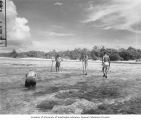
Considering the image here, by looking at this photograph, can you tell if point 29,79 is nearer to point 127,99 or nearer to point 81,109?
point 81,109

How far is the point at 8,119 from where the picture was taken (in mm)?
5973

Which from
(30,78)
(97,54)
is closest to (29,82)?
(30,78)

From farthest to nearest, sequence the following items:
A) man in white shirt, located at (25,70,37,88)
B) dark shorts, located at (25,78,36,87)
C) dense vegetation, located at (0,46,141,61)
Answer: dense vegetation, located at (0,46,141,61)
dark shorts, located at (25,78,36,87)
man in white shirt, located at (25,70,37,88)

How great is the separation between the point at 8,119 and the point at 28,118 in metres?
0.63

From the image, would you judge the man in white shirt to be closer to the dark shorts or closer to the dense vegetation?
the dark shorts

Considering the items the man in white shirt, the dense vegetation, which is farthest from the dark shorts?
the dense vegetation

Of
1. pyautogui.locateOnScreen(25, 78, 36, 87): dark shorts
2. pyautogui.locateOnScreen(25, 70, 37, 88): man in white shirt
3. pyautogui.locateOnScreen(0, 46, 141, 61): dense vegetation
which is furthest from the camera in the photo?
pyautogui.locateOnScreen(0, 46, 141, 61): dense vegetation

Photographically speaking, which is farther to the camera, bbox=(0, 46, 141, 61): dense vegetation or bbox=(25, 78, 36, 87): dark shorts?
bbox=(0, 46, 141, 61): dense vegetation

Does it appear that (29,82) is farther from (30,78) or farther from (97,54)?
(97,54)

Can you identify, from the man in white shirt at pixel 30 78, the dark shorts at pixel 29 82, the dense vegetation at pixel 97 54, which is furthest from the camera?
the dense vegetation at pixel 97 54

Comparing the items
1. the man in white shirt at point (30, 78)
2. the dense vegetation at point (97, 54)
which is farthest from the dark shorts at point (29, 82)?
the dense vegetation at point (97, 54)

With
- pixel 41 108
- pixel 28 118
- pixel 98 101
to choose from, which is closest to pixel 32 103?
pixel 41 108

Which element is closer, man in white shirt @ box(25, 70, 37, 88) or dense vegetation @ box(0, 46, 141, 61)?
man in white shirt @ box(25, 70, 37, 88)

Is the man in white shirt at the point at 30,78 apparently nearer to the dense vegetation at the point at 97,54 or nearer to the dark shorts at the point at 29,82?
the dark shorts at the point at 29,82
